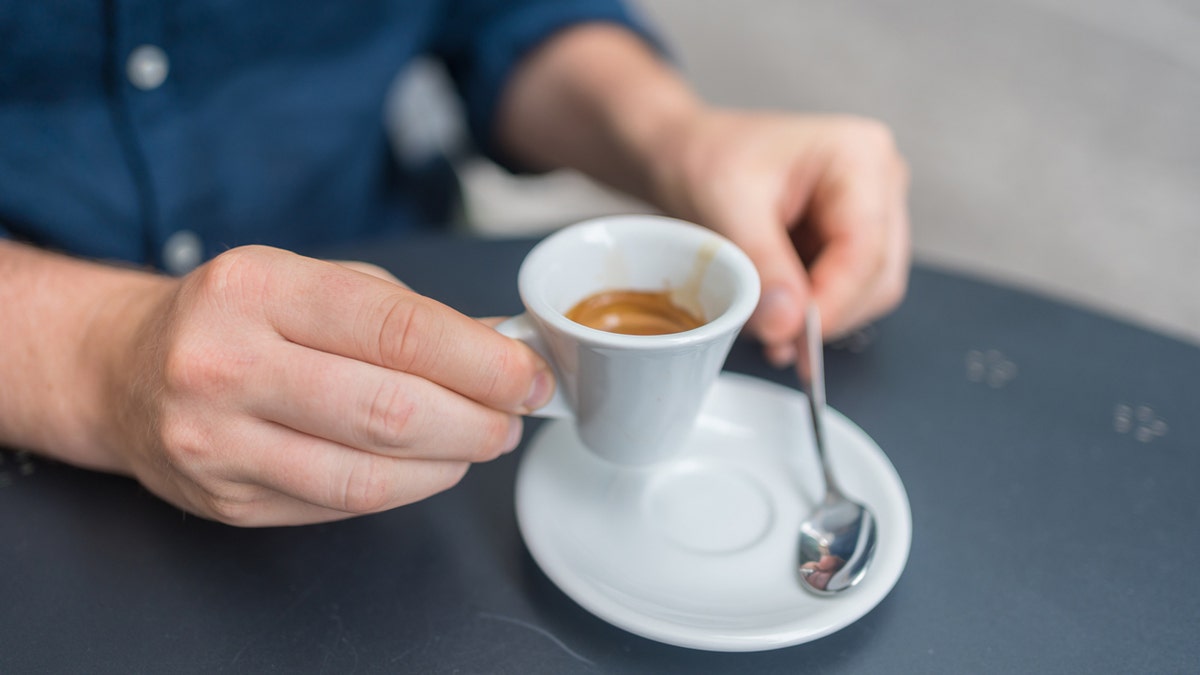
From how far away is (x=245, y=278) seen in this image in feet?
2.07

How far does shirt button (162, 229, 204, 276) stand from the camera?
1.15 meters

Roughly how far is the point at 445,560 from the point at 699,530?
0.68ft

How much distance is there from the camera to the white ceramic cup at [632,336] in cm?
64

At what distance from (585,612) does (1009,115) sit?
8.49ft

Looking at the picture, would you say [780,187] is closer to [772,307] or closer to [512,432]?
[772,307]

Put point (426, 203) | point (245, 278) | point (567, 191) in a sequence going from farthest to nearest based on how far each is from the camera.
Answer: point (567, 191)
point (426, 203)
point (245, 278)

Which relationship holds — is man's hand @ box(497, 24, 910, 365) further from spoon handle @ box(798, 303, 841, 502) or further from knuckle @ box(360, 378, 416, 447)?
knuckle @ box(360, 378, 416, 447)

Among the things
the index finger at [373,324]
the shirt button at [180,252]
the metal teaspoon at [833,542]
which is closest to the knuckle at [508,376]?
the index finger at [373,324]

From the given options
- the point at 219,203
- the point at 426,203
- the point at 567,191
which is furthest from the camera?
the point at 567,191

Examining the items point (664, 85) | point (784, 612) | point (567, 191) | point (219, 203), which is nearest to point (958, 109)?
point (567, 191)

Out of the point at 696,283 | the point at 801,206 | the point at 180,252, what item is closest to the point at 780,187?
the point at 801,206

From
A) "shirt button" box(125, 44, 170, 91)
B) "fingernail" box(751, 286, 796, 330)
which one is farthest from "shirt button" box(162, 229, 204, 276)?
"fingernail" box(751, 286, 796, 330)

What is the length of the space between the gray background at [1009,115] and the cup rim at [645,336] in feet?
5.45

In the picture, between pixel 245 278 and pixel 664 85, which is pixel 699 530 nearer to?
pixel 245 278
